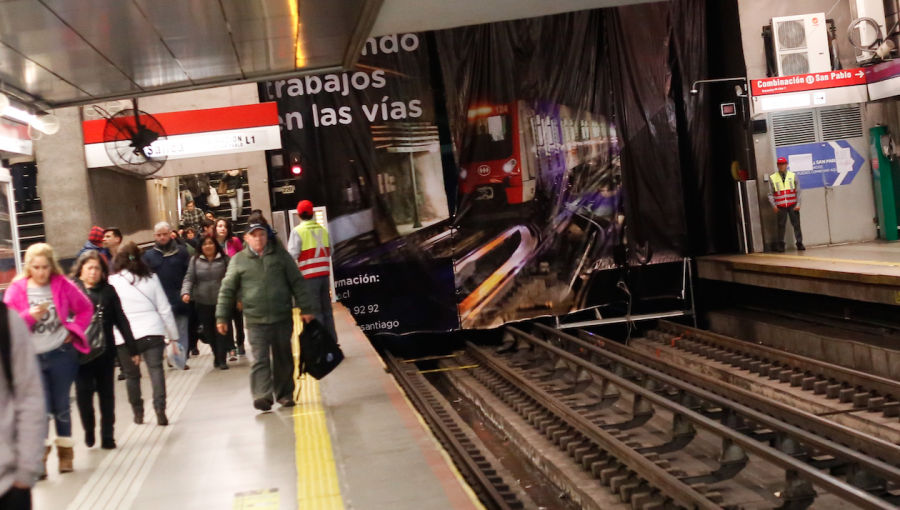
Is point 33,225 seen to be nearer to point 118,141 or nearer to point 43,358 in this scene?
point 118,141

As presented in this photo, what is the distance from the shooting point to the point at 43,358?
6117 mm

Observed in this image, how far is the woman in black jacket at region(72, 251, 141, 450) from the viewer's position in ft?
23.1

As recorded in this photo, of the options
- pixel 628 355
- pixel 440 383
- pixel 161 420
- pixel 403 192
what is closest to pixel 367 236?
pixel 403 192

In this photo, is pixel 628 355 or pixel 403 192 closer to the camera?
pixel 628 355

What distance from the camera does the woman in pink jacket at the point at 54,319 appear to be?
6020 mm

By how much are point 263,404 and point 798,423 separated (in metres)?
5.05

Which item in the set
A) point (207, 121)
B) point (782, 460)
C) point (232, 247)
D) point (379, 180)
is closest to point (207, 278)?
point (232, 247)

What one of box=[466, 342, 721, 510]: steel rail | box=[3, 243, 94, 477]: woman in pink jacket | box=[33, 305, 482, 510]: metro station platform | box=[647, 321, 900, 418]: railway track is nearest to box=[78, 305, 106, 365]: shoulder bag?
box=[3, 243, 94, 477]: woman in pink jacket

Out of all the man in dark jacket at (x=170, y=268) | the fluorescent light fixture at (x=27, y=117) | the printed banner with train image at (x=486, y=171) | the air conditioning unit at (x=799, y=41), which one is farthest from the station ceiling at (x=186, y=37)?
the air conditioning unit at (x=799, y=41)

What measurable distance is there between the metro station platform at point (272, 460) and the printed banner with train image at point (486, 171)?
6.55 metres

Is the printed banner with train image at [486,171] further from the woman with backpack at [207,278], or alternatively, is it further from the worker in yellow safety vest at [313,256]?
the worker in yellow safety vest at [313,256]

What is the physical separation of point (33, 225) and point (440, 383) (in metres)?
6.95

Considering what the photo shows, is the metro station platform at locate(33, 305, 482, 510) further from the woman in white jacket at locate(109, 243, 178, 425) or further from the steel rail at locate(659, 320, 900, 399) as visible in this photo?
the steel rail at locate(659, 320, 900, 399)

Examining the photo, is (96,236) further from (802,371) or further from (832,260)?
(832,260)
